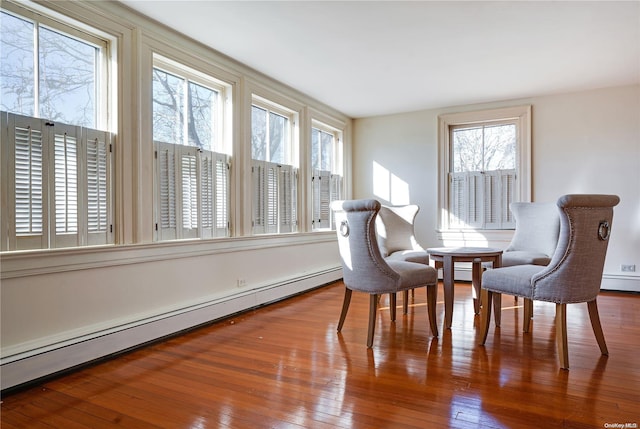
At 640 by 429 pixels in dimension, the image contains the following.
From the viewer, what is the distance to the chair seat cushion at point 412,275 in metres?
2.79

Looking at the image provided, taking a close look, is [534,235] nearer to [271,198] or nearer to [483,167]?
[483,167]

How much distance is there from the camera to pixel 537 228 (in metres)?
3.90

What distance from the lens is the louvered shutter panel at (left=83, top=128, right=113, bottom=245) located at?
8.21 feet

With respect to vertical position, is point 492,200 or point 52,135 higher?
point 52,135

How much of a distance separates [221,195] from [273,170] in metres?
0.86

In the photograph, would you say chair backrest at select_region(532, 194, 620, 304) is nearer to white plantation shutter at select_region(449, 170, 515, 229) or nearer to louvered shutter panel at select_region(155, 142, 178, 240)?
louvered shutter panel at select_region(155, 142, 178, 240)

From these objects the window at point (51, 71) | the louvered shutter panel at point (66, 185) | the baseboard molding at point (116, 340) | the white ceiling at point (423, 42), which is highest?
the white ceiling at point (423, 42)

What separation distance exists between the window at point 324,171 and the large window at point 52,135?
9.24 feet

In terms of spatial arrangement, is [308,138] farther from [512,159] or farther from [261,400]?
[261,400]

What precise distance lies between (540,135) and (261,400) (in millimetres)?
4652

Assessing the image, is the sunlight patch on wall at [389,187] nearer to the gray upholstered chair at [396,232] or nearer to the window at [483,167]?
the window at [483,167]

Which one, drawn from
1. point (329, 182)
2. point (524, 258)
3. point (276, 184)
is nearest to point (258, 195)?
point (276, 184)

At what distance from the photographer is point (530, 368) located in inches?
90.3

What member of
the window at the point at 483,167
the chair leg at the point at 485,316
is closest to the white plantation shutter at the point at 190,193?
the chair leg at the point at 485,316
